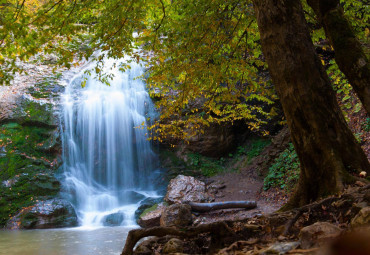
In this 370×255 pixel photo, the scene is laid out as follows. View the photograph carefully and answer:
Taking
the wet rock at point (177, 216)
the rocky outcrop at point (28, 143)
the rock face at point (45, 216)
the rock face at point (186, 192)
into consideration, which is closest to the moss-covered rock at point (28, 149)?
the rocky outcrop at point (28, 143)

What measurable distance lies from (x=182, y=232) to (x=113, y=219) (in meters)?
8.28

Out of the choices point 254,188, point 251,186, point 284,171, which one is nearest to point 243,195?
point 254,188

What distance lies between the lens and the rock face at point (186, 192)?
1026cm

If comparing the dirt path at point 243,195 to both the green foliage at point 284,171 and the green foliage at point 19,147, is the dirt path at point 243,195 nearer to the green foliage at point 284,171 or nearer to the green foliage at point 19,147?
the green foliage at point 284,171

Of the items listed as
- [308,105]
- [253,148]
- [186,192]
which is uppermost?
[308,105]

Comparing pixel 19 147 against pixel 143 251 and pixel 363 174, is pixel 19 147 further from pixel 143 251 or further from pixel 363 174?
pixel 363 174

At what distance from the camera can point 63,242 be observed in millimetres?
7078

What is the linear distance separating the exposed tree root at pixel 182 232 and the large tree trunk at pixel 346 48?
171cm

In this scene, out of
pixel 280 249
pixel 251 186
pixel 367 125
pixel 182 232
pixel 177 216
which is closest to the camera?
pixel 280 249

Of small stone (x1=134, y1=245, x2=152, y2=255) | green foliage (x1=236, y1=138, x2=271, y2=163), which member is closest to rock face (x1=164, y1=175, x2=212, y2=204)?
green foliage (x1=236, y1=138, x2=271, y2=163)

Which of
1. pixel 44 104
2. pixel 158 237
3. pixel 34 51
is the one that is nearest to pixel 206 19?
pixel 34 51

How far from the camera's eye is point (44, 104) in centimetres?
1382

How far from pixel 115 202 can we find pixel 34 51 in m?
8.87

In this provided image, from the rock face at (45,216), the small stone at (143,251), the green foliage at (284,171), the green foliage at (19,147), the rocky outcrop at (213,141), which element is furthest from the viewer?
the rocky outcrop at (213,141)
